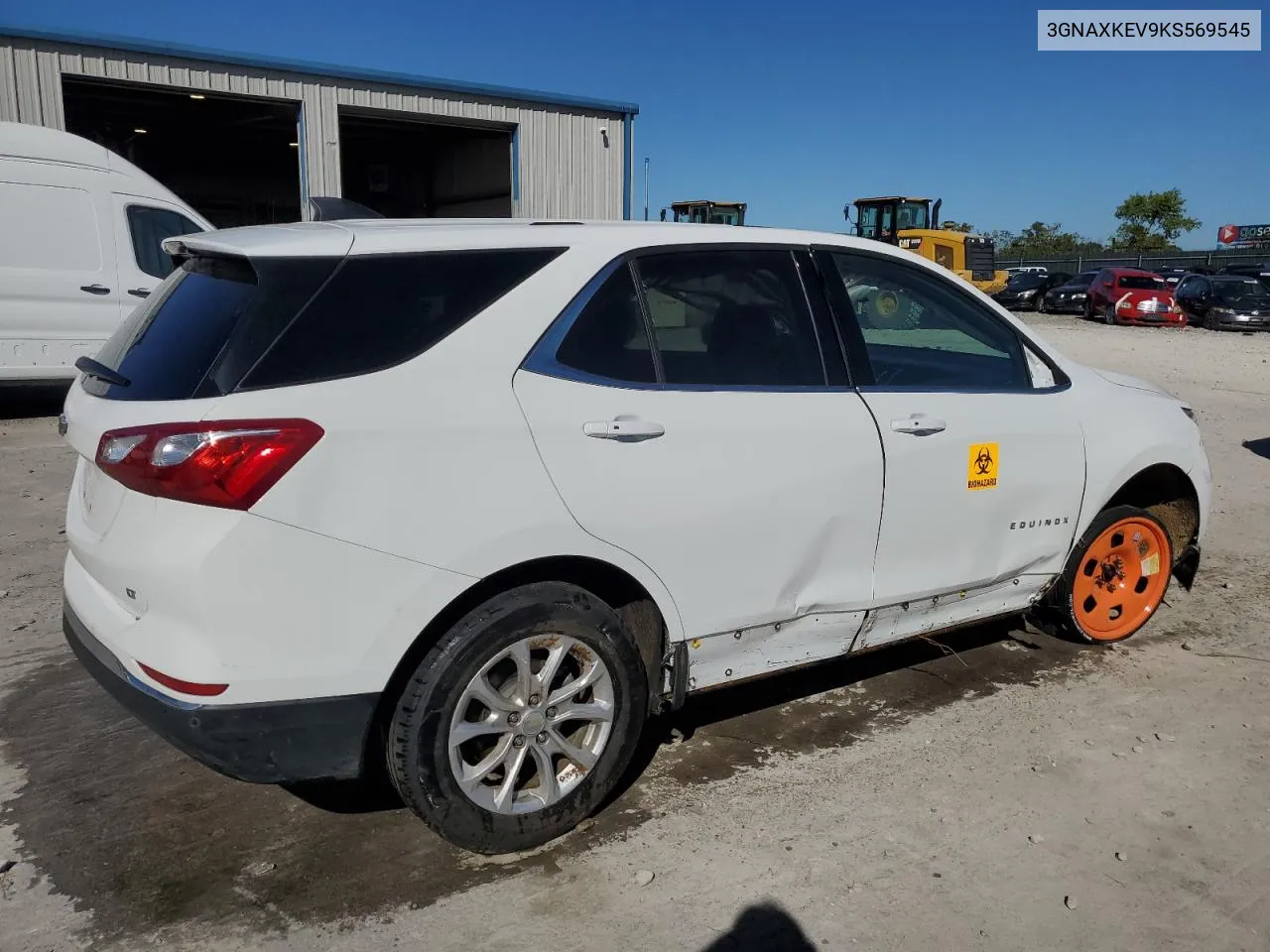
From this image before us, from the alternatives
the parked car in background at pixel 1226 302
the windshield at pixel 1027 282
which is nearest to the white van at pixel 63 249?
the parked car in background at pixel 1226 302

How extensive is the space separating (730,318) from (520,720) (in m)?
1.48

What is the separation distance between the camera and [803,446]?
3.42 meters

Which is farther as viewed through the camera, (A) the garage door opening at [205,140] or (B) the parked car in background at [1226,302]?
(B) the parked car in background at [1226,302]

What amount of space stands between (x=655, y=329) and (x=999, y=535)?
1.69 m

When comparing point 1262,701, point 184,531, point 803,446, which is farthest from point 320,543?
point 1262,701

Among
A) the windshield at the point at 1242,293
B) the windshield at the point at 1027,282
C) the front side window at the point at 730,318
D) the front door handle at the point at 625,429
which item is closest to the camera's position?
the front door handle at the point at 625,429

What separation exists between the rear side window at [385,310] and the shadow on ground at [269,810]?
142cm

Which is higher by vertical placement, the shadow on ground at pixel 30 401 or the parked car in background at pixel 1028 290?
the parked car in background at pixel 1028 290

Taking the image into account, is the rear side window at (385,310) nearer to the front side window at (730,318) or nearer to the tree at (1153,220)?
the front side window at (730,318)

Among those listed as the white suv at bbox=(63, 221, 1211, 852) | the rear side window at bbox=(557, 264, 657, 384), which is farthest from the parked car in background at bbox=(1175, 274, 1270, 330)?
the rear side window at bbox=(557, 264, 657, 384)

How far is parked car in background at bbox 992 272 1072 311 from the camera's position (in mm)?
34469

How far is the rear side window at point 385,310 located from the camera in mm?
2707

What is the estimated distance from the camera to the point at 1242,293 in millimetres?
27406

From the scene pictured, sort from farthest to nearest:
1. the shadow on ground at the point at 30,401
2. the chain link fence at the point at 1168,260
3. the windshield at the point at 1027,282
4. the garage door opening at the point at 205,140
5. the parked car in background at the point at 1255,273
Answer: the chain link fence at the point at 1168,260 < the windshield at the point at 1027,282 < the parked car in background at the point at 1255,273 < the garage door opening at the point at 205,140 < the shadow on ground at the point at 30,401
